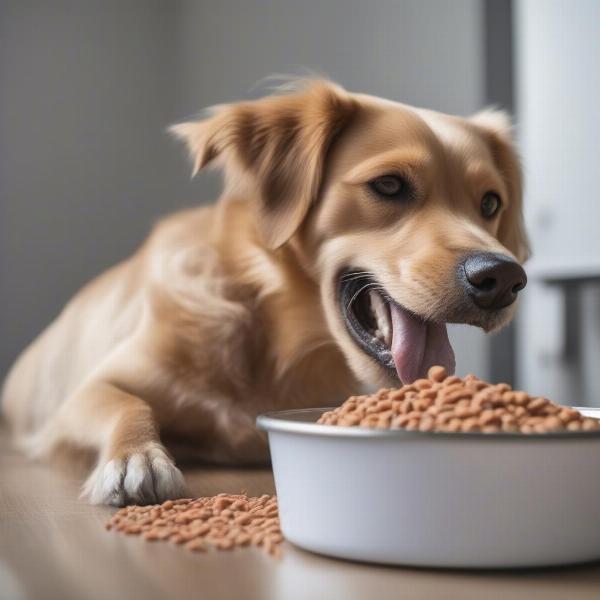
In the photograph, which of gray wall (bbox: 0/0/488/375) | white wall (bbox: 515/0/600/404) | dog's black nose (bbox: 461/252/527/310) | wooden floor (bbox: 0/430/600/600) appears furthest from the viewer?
gray wall (bbox: 0/0/488/375)

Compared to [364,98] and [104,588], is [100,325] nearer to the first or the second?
[364,98]

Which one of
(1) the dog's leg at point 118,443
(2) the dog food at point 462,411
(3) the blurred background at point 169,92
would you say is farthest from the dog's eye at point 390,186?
(3) the blurred background at point 169,92

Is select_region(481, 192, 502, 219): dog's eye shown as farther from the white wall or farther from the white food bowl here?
the white wall

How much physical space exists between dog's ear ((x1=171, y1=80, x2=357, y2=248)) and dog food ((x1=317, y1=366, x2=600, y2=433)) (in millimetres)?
632

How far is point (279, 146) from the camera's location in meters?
1.53

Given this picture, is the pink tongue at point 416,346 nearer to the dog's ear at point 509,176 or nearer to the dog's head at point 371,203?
the dog's head at point 371,203

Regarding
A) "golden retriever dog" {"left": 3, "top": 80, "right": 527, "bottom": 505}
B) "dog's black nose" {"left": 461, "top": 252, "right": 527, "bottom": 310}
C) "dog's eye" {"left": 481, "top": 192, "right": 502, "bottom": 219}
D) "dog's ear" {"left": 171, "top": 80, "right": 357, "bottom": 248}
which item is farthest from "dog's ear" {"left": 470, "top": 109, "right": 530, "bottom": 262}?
"dog's black nose" {"left": 461, "top": 252, "right": 527, "bottom": 310}

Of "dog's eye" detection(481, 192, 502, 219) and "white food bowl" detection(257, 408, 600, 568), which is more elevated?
"dog's eye" detection(481, 192, 502, 219)

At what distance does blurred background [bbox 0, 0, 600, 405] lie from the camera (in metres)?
2.90

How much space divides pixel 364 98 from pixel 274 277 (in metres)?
0.35

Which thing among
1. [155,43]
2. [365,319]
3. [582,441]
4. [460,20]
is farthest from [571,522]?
[155,43]

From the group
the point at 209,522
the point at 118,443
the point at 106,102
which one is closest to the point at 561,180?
the point at 106,102

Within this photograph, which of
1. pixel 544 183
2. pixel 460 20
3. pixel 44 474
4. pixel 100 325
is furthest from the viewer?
pixel 460 20

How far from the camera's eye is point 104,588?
744 millimetres
